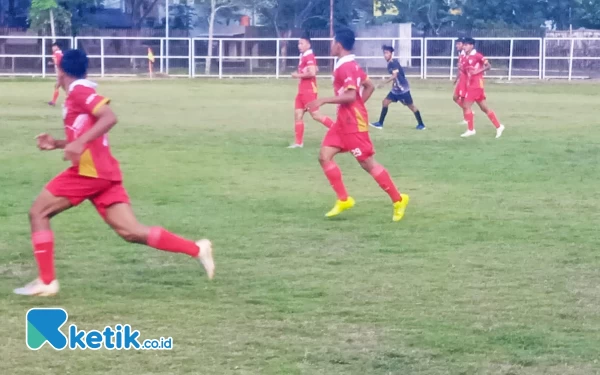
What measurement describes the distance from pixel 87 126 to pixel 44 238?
2.49ft

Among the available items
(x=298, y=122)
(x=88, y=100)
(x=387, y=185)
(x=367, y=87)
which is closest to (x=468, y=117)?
(x=298, y=122)

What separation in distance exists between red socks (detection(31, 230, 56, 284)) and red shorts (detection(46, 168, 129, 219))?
27 centimetres

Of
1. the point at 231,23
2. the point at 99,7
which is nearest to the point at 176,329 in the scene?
the point at 99,7

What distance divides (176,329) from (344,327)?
0.97m

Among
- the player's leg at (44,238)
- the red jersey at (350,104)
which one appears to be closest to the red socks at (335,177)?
the red jersey at (350,104)

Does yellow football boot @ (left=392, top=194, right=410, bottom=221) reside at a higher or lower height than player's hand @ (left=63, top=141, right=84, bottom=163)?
lower

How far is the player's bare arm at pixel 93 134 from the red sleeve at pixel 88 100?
33 millimetres

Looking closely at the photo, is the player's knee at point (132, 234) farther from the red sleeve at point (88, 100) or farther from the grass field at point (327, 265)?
the red sleeve at point (88, 100)

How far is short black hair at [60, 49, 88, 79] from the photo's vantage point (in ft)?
20.5

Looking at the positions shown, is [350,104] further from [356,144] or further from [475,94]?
[475,94]

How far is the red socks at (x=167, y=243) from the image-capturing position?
6465 mm

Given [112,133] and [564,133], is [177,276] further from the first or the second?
[564,133]

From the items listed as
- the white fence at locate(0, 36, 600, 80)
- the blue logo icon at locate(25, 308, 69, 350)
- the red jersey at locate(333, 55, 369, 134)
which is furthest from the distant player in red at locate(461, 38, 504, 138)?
the white fence at locate(0, 36, 600, 80)

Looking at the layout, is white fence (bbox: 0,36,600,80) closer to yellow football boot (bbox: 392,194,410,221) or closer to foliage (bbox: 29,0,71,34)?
foliage (bbox: 29,0,71,34)
